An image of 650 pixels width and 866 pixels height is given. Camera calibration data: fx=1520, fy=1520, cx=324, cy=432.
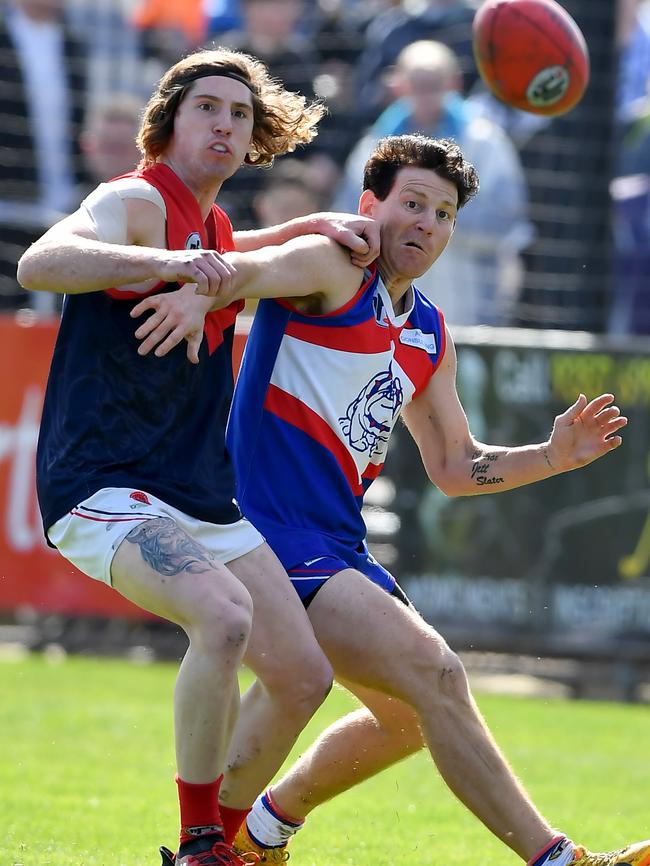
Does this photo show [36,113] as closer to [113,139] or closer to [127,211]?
[113,139]

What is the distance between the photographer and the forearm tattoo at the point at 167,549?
14.0 feet

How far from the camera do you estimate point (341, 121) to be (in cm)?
1195

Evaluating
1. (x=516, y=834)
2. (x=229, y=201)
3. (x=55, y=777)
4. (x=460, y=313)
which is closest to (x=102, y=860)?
(x=516, y=834)

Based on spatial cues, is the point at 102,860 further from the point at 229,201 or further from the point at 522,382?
the point at 229,201

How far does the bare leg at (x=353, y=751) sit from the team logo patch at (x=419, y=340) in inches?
46.3

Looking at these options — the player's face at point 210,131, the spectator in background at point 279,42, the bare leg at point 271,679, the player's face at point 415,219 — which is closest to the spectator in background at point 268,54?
the spectator in background at point 279,42

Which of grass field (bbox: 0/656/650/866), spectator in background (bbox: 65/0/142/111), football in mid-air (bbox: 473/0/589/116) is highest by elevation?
spectator in background (bbox: 65/0/142/111)

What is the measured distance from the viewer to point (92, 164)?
11.9 meters

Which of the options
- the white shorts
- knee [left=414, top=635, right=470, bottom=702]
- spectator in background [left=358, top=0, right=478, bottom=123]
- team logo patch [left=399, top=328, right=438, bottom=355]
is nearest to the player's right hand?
the white shorts

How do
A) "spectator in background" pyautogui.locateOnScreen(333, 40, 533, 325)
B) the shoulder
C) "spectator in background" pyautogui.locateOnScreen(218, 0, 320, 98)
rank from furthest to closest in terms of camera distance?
"spectator in background" pyautogui.locateOnScreen(218, 0, 320, 98), "spectator in background" pyautogui.locateOnScreen(333, 40, 533, 325), the shoulder

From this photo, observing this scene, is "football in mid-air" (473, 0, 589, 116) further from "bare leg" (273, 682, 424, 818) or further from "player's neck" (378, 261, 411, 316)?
"bare leg" (273, 682, 424, 818)

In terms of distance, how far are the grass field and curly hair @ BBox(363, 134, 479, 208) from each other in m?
2.32

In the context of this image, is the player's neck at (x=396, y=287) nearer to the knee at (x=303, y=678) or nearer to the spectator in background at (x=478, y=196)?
the knee at (x=303, y=678)

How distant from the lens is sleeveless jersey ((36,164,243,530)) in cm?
446
